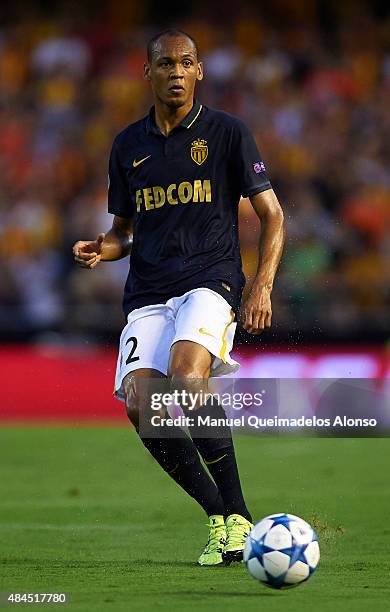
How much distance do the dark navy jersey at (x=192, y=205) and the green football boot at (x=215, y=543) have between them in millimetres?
1086

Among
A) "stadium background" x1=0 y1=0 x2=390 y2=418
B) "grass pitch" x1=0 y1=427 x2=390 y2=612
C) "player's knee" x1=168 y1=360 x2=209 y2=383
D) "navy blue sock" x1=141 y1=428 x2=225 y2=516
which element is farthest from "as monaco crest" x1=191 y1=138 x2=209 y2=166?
"stadium background" x1=0 y1=0 x2=390 y2=418

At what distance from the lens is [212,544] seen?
6172 mm

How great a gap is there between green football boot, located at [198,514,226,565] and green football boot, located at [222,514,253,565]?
3 cm

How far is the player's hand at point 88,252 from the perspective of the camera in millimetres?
6652

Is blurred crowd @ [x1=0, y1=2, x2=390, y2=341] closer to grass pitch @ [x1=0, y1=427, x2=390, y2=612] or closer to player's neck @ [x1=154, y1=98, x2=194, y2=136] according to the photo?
grass pitch @ [x1=0, y1=427, x2=390, y2=612]

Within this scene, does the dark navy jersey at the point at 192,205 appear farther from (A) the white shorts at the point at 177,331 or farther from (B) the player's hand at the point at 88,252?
(B) the player's hand at the point at 88,252

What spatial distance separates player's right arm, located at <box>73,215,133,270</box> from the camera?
21.9ft

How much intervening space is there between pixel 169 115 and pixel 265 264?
0.98 meters

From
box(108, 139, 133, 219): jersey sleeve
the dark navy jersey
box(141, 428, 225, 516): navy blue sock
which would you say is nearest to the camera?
box(141, 428, 225, 516): navy blue sock

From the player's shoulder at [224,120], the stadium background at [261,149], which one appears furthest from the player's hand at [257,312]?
the stadium background at [261,149]

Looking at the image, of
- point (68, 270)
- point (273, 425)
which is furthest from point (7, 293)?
point (273, 425)

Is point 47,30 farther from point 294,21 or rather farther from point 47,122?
point 294,21

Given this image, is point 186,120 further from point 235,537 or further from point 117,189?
point 235,537

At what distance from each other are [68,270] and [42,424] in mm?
2296
